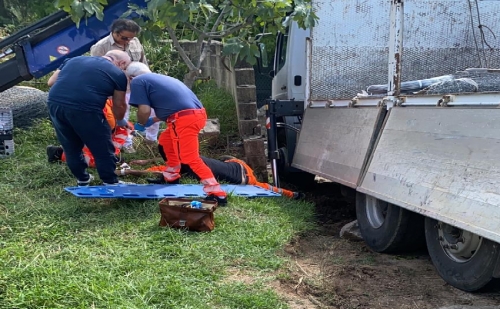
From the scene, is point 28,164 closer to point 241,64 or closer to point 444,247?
point 241,64

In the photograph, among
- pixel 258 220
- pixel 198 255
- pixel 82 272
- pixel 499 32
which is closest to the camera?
pixel 82 272

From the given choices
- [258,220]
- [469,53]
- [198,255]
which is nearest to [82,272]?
[198,255]

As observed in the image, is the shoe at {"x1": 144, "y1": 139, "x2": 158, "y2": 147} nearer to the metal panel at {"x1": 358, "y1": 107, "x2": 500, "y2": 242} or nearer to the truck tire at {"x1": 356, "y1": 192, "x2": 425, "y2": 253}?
the truck tire at {"x1": 356, "y1": 192, "x2": 425, "y2": 253}

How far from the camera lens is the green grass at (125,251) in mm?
3348

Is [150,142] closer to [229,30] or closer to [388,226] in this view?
[229,30]

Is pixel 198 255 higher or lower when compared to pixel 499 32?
lower

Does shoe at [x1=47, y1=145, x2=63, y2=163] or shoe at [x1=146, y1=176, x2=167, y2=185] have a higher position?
shoe at [x1=47, y1=145, x2=63, y2=163]

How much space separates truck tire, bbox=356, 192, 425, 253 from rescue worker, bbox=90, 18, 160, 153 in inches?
114

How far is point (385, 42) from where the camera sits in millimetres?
6355

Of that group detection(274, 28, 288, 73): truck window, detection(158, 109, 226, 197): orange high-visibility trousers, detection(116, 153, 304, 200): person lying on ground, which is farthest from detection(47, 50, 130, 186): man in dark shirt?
detection(274, 28, 288, 73): truck window

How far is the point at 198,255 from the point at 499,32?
13.9 feet

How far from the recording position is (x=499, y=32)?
620cm

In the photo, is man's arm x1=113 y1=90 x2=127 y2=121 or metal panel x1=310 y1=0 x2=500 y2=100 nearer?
man's arm x1=113 y1=90 x2=127 y2=121

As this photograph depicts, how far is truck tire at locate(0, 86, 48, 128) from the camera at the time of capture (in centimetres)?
782
